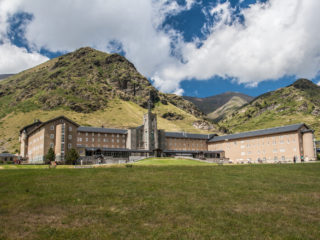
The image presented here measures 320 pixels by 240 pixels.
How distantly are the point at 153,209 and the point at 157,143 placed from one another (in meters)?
104

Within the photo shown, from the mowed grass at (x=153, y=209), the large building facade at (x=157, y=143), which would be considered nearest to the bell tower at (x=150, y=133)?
the large building facade at (x=157, y=143)

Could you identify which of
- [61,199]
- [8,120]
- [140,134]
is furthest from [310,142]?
[8,120]

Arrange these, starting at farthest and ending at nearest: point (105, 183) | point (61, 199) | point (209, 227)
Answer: point (105, 183)
point (61, 199)
point (209, 227)

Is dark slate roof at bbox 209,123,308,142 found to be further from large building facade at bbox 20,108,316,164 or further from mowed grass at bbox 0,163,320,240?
mowed grass at bbox 0,163,320,240

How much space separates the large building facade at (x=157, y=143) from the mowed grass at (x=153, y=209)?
209ft

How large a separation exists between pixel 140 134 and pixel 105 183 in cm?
9835

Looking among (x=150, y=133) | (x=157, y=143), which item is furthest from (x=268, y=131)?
(x=150, y=133)

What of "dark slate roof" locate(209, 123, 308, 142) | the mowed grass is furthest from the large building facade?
the mowed grass

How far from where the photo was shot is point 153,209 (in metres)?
18.5

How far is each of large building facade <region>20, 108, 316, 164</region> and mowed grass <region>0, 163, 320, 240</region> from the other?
63597mm

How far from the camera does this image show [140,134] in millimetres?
124625

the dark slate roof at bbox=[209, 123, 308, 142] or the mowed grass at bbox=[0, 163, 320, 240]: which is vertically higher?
the dark slate roof at bbox=[209, 123, 308, 142]

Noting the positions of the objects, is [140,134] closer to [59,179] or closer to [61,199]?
[59,179]

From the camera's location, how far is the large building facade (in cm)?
8856
